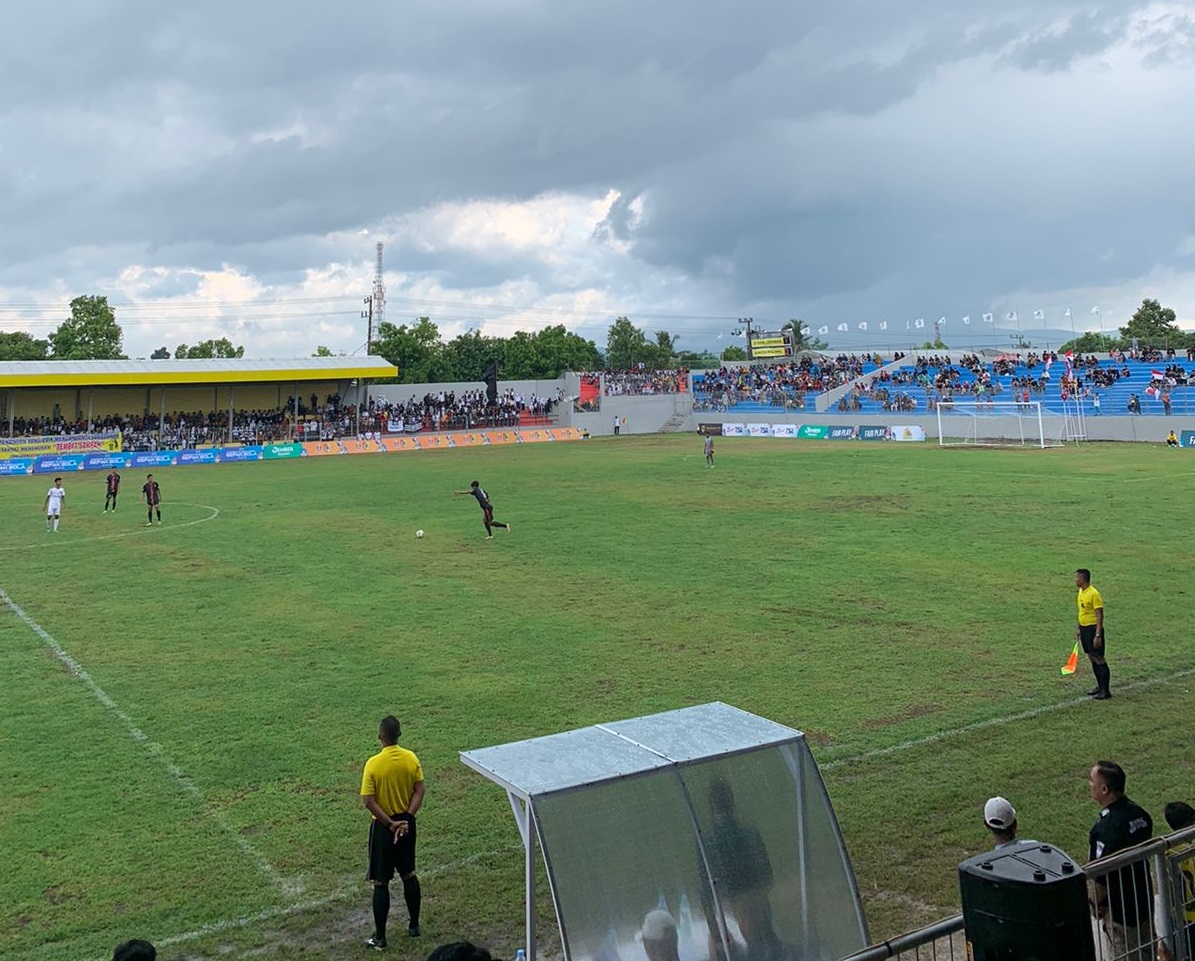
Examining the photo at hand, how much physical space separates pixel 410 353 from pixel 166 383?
4346 cm

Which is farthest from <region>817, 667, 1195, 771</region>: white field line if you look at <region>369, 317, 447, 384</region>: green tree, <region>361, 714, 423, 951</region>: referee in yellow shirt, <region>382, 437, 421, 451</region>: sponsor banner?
<region>369, 317, 447, 384</region>: green tree

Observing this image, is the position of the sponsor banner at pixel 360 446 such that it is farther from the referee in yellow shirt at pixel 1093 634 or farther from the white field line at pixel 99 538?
the referee in yellow shirt at pixel 1093 634

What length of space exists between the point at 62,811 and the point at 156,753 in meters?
1.61

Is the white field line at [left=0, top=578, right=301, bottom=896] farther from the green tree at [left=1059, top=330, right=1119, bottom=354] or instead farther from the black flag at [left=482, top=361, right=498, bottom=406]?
the green tree at [left=1059, top=330, right=1119, bottom=354]

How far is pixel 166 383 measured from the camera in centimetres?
6619

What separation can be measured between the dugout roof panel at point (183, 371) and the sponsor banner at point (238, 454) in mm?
7939

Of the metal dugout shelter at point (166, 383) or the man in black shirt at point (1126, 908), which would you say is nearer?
the man in black shirt at point (1126, 908)

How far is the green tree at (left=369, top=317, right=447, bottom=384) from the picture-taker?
108 meters

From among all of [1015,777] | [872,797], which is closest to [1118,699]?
[1015,777]

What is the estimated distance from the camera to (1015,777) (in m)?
10.2

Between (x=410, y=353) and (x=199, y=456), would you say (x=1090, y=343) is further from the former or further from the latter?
(x=199, y=456)

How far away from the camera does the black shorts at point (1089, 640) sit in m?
12.5

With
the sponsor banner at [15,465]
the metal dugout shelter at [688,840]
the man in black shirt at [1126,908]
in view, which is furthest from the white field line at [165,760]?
the sponsor banner at [15,465]

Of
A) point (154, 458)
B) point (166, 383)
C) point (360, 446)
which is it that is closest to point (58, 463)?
point (154, 458)
